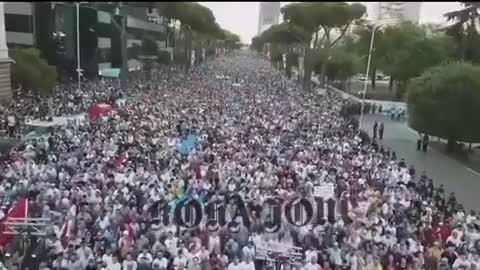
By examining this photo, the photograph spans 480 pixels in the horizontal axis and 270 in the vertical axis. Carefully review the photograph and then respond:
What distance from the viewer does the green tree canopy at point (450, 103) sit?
21734 millimetres

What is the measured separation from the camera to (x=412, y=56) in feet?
119

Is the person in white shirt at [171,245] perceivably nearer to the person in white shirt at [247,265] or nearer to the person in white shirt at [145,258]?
the person in white shirt at [145,258]

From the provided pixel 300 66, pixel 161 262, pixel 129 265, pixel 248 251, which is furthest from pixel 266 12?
pixel 300 66

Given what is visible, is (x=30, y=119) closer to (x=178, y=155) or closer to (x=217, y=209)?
(x=178, y=155)

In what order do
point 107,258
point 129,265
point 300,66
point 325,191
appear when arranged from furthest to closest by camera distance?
point 300,66 → point 325,191 → point 107,258 → point 129,265

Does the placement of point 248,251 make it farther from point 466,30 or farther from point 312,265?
point 466,30

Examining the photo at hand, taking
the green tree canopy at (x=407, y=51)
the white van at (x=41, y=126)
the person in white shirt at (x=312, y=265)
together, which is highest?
the green tree canopy at (x=407, y=51)

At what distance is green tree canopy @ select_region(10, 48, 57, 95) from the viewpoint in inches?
1062

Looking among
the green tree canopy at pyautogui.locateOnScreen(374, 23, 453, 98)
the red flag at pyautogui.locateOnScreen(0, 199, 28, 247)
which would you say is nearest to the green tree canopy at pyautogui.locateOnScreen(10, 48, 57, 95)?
the red flag at pyautogui.locateOnScreen(0, 199, 28, 247)

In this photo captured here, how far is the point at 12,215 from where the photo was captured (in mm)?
10523

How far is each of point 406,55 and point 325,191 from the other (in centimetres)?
2546

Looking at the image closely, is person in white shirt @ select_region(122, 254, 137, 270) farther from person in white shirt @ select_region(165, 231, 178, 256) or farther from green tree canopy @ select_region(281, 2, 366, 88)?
green tree canopy @ select_region(281, 2, 366, 88)

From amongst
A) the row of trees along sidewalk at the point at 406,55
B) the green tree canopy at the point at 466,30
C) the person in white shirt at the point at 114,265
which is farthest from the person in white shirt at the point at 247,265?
the green tree canopy at the point at 466,30

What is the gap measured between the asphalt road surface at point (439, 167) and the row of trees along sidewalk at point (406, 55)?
94 centimetres
